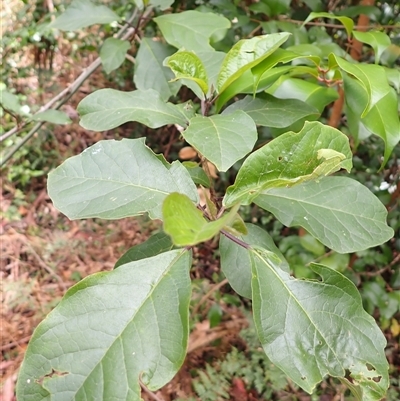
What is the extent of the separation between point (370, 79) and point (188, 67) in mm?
329

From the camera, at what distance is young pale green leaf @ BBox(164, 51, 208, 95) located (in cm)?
73

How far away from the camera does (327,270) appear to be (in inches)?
25.4

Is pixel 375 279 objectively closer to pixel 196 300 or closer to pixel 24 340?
pixel 196 300

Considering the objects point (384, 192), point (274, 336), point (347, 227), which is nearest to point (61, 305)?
point (274, 336)

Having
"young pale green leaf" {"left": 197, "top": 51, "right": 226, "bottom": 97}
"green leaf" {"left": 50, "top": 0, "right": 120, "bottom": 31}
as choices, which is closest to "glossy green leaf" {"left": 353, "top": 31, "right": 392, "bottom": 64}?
"young pale green leaf" {"left": 197, "top": 51, "right": 226, "bottom": 97}

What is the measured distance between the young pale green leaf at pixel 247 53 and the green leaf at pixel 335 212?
0.76 ft

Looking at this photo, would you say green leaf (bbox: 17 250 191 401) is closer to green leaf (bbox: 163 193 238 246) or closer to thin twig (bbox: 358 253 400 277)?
green leaf (bbox: 163 193 238 246)

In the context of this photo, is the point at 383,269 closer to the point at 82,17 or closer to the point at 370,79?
the point at 370,79

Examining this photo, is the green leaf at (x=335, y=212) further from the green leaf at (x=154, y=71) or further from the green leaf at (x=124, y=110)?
the green leaf at (x=154, y=71)

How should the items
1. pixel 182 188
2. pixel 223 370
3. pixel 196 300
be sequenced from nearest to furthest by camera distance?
pixel 182 188 < pixel 223 370 < pixel 196 300

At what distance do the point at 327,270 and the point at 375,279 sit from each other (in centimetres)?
102

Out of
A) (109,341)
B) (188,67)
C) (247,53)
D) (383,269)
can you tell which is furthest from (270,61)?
(383,269)

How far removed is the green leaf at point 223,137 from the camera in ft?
2.04

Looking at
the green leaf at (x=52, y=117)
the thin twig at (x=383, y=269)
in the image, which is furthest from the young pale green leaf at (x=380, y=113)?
the green leaf at (x=52, y=117)
